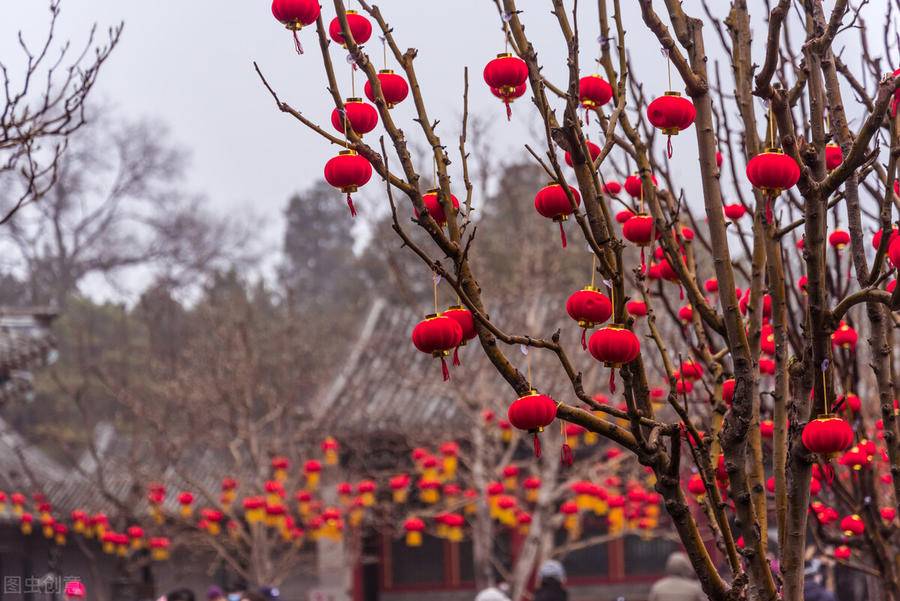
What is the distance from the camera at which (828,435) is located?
2.71m

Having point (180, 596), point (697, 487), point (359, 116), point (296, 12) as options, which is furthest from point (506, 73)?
point (180, 596)

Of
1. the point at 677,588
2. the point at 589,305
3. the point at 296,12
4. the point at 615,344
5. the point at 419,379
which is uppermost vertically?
the point at 419,379

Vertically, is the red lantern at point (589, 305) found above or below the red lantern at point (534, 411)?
above

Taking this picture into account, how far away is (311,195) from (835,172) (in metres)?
38.4

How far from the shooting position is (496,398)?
43.2 ft

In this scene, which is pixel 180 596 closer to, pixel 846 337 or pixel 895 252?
pixel 846 337

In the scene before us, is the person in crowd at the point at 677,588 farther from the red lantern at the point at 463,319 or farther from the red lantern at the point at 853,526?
the red lantern at the point at 463,319

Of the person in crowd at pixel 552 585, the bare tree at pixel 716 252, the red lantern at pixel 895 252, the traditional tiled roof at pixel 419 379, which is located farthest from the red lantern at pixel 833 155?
the traditional tiled roof at pixel 419 379

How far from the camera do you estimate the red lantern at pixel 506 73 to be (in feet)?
10.0

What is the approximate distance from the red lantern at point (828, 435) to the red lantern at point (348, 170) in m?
1.19

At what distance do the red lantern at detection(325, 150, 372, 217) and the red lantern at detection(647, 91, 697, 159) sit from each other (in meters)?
0.73

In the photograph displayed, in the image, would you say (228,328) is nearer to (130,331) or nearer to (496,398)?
(496,398)

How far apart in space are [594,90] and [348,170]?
0.74 metres

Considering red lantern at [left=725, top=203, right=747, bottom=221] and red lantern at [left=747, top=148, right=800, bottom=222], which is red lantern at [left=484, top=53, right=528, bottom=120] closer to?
red lantern at [left=747, top=148, right=800, bottom=222]
